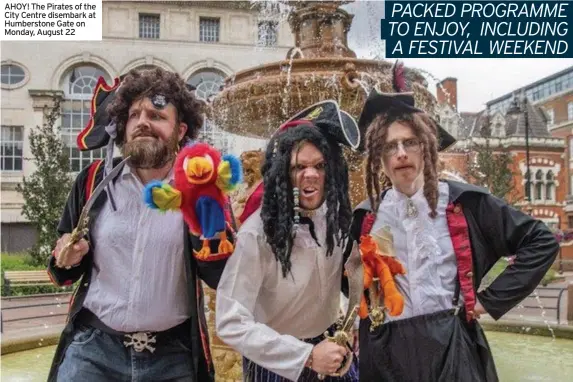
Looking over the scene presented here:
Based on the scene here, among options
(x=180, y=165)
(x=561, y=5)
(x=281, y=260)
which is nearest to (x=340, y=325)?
(x=281, y=260)

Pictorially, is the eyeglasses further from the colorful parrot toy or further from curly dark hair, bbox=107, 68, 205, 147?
curly dark hair, bbox=107, 68, 205, 147

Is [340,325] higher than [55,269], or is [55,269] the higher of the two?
[55,269]

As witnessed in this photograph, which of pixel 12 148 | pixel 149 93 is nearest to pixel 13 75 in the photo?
pixel 12 148

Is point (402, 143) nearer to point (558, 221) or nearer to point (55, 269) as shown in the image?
point (55, 269)

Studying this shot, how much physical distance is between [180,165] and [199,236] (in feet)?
1.00

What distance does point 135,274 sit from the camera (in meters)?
2.60

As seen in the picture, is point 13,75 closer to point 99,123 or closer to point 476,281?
point 99,123

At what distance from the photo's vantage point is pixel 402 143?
2.69m

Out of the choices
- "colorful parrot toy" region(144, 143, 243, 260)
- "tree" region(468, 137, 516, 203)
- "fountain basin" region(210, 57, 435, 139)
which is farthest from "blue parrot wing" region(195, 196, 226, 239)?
"tree" region(468, 137, 516, 203)

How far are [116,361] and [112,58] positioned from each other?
3461cm

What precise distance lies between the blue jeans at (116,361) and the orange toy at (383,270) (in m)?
0.93

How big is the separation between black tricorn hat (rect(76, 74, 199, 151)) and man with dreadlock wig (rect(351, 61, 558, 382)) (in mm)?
1162

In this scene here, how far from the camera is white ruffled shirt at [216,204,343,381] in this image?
7.29 ft

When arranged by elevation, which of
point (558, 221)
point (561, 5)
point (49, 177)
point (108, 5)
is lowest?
point (558, 221)
